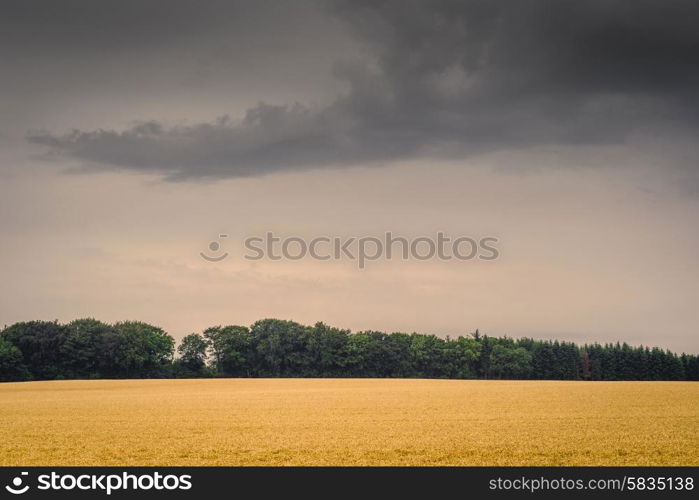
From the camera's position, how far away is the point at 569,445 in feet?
86.0

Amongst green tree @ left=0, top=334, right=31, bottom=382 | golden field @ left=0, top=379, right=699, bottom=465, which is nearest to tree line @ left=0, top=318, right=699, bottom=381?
green tree @ left=0, top=334, right=31, bottom=382

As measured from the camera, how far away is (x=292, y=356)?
149750mm

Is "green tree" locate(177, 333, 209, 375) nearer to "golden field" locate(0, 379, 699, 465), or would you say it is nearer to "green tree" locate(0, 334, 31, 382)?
"green tree" locate(0, 334, 31, 382)

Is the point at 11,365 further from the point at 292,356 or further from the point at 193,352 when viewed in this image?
the point at 292,356

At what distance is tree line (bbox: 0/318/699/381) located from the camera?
129000 millimetres

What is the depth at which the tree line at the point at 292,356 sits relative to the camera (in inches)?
5079

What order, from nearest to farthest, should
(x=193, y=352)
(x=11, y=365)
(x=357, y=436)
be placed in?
(x=357, y=436), (x=11, y=365), (x=193, y=352)

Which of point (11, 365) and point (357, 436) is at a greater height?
point (11, 365)

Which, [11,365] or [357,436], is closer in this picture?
[357,436]

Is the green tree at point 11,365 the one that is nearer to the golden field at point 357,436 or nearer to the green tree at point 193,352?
the green tree at point 193,352

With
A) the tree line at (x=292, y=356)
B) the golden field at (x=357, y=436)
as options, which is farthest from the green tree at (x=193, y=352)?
the golden field at (x=357, y=436)

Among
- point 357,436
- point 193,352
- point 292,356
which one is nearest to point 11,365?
point 193,352
